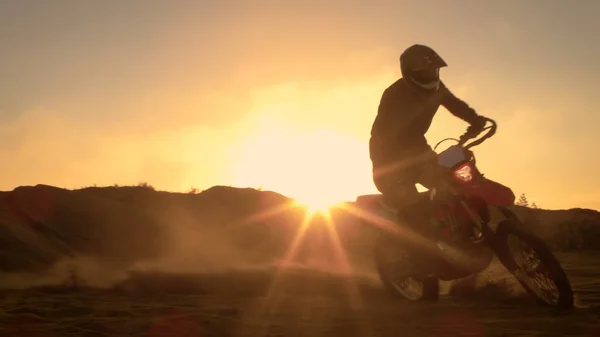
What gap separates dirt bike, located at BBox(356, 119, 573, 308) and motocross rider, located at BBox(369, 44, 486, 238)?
19 centimetres

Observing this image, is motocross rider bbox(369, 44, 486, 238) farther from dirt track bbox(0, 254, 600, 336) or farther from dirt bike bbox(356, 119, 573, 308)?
dirt track bbox(0, 254, 600, 336)

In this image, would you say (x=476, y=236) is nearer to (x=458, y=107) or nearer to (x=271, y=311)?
(x=458, y=107)

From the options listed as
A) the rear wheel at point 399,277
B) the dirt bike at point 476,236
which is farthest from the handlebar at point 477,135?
the rear wheel at point 399,277

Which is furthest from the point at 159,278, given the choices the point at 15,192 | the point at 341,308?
the point at 15,192

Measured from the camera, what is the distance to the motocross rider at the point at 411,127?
621 cm

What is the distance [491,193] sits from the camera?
552 centimetres

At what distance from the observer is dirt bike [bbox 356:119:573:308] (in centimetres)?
527

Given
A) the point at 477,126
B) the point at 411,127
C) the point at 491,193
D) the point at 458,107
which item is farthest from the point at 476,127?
the point at 491,193

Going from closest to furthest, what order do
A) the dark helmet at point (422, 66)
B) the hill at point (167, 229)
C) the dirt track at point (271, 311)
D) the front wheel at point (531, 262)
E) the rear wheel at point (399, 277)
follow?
the dirt track at point (271, 311), the front wheel at point (531, 262), the dark helmet at point (422, 66), the rear wheel at point (399, 277), the hill at point (167, 229)

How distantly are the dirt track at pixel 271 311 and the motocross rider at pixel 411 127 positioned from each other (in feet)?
3.33

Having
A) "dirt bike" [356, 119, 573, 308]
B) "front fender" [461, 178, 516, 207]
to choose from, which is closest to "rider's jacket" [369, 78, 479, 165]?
"dirt bike" [356, 119, 573, 308]

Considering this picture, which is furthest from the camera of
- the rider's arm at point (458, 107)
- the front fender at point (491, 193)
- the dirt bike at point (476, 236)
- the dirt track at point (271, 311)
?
the rider's arm at point (458, 107)

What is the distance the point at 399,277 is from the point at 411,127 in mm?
1575

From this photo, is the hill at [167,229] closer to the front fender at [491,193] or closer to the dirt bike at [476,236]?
the dirt bike at [476,236]
